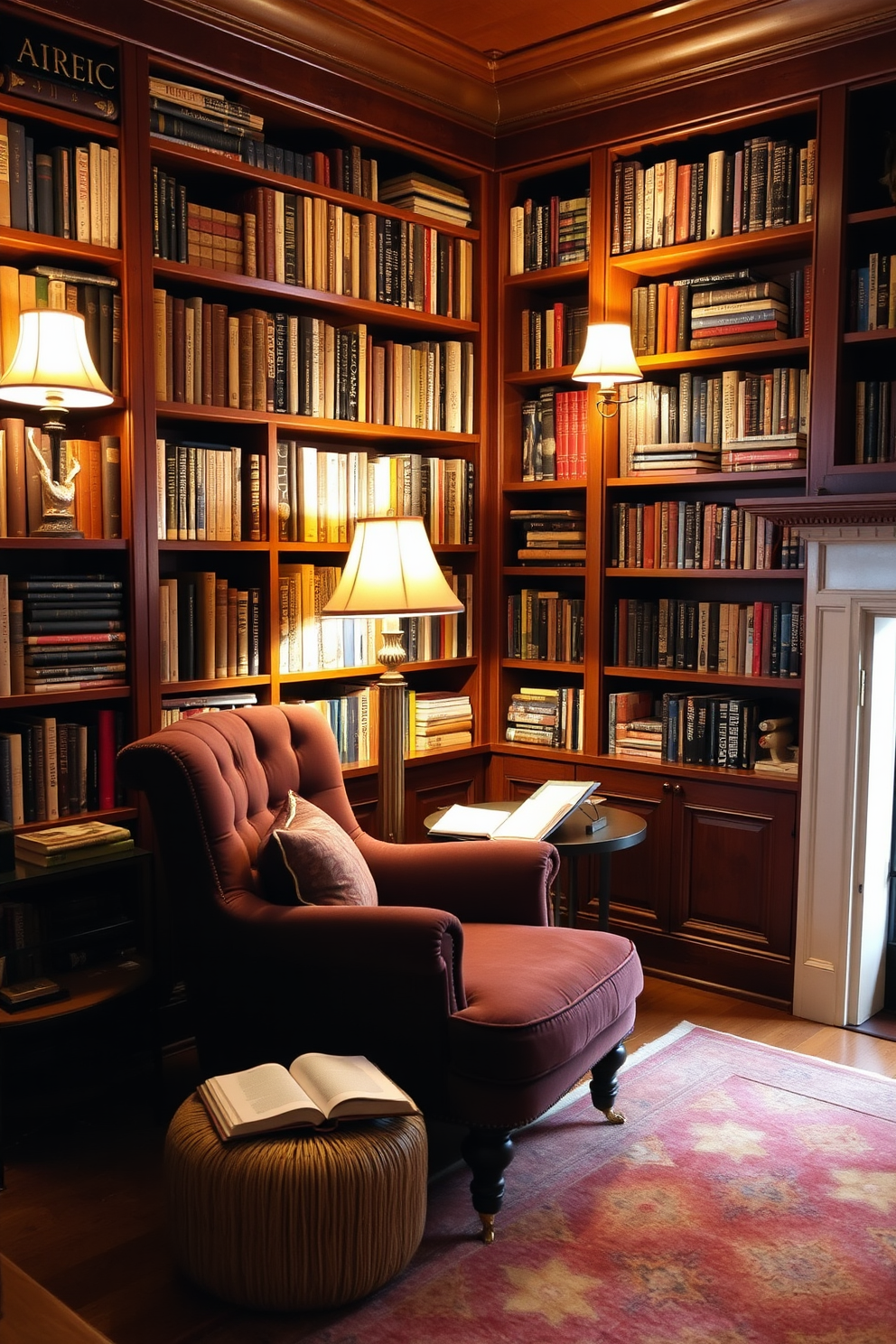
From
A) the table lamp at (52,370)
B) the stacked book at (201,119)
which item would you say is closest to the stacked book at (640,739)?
the table lamp at (52,370)

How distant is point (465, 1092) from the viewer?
243 centimetres

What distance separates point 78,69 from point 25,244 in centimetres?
47

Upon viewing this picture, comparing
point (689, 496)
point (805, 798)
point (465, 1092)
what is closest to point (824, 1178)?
point (465, 1092)

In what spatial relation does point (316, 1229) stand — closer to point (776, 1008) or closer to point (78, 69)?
point (776, 1008)

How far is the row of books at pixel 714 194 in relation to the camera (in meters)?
3.61

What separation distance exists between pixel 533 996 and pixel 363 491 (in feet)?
6.26

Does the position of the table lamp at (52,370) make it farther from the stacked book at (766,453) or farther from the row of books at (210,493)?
the stacked book at (766,453)

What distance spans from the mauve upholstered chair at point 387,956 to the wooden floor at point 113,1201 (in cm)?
31

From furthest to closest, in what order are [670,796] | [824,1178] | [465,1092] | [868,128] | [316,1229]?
[670,796] < [868,128] < [824,1178] < [465,1092] < [316,1229]

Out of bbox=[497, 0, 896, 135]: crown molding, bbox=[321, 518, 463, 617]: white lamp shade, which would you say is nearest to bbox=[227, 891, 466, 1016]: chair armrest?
bbox=[321, 518, 463, 617]: white lamp shade

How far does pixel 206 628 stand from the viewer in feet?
11.3

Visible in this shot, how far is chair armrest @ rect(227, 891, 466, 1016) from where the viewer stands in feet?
8.01

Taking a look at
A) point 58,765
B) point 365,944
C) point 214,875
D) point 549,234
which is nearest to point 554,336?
point 549,234

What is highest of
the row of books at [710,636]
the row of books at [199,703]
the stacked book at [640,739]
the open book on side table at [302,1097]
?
the row of books at [710,636]
